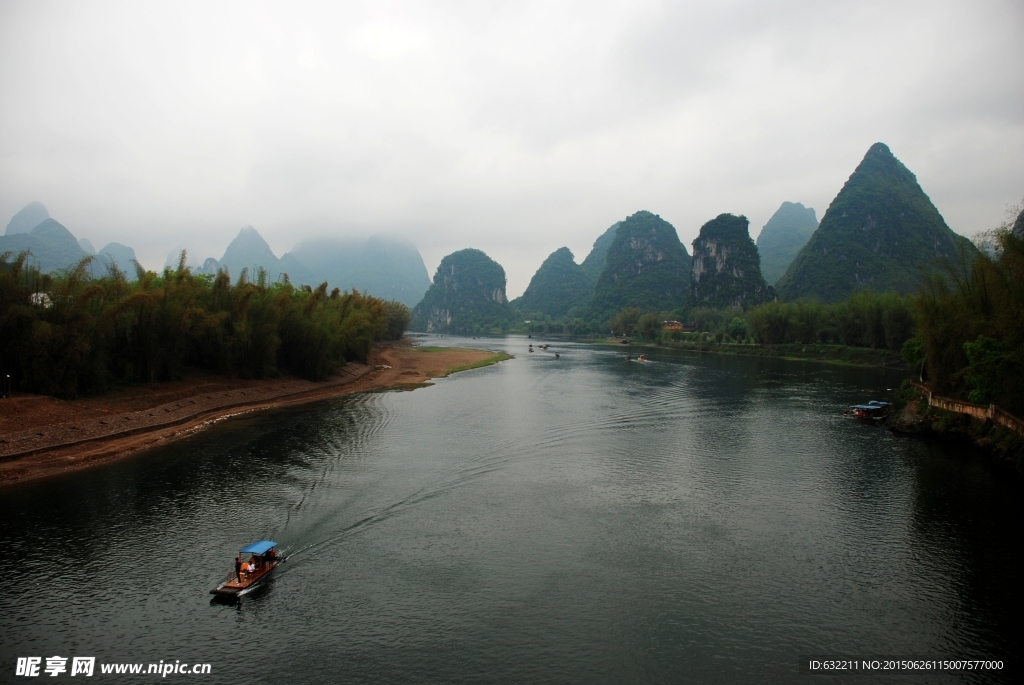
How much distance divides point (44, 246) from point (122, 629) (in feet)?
502

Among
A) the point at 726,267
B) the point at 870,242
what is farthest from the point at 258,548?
the point at 870,242

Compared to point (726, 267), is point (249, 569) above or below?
below

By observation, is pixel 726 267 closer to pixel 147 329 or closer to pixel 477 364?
pixel 477 364

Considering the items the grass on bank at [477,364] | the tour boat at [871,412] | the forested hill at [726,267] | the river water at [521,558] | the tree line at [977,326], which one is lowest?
the river water at [521,558]

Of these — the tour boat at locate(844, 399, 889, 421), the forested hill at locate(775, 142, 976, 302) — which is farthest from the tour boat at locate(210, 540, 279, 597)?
the forested hill at locate(775, 142, 976, 302)

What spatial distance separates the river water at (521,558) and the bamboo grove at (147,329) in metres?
6.80

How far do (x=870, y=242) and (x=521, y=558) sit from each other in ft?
548

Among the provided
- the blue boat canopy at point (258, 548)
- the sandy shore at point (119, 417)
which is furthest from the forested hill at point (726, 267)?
the blue boat canopy at point (258, 548)

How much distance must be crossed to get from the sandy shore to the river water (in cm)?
184

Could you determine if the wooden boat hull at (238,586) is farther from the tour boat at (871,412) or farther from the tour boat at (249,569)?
the tour boat at (871,412)

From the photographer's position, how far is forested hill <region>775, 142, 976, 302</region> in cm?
14188

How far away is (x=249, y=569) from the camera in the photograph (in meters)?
13.4

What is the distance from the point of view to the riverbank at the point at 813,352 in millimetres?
65438

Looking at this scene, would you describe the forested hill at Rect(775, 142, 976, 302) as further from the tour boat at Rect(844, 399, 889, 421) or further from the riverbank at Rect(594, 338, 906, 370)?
the tour boat at Rect(844, 399, 889, 421)
